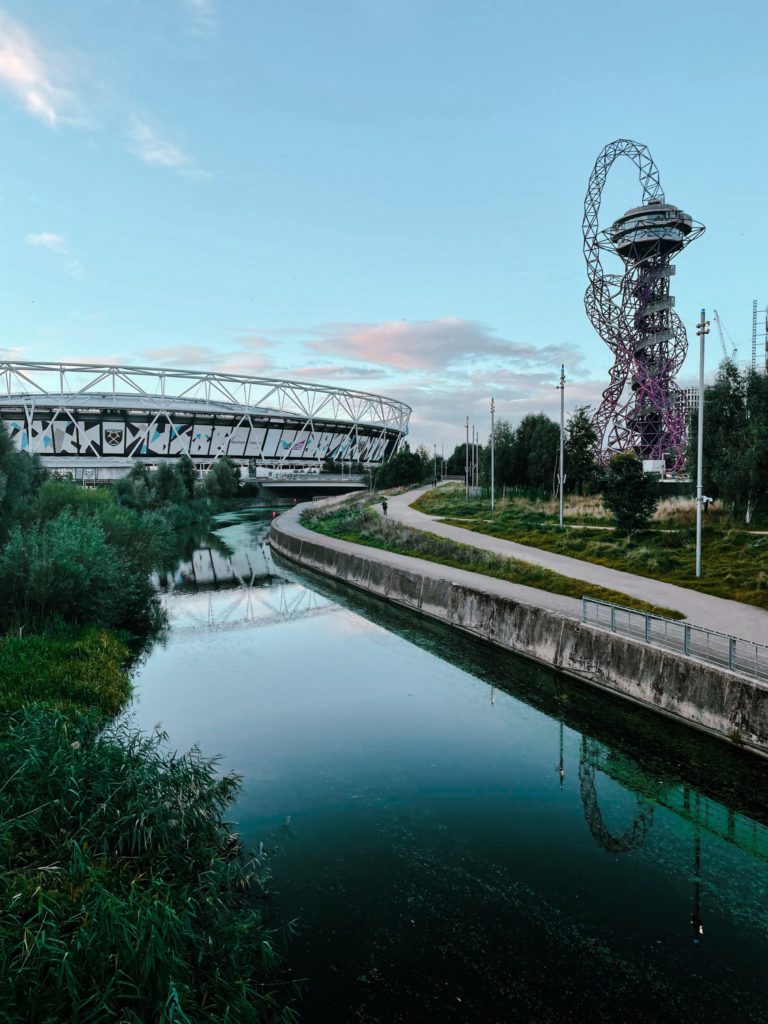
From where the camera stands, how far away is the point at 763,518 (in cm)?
2377

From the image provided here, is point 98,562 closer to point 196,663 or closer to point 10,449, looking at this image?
point 196,663

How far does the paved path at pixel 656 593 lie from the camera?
13.3 meters

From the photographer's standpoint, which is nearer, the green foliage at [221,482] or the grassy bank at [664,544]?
the grassy bank at [664,544]

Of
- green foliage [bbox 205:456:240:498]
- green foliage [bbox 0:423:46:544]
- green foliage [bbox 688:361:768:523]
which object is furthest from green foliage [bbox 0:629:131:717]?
green foliage [bbox 205:456:240:498]

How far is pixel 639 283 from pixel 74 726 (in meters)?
60.9

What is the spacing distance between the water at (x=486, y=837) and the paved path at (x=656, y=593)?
2.69 m

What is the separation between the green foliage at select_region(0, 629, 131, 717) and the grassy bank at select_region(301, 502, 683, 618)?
10.7 metres

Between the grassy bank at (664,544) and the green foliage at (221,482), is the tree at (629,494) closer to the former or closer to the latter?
the grassy bank at (664,544)

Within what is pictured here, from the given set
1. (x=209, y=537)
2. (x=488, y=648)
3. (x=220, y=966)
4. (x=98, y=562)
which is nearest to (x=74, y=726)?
(x=220, y=966)

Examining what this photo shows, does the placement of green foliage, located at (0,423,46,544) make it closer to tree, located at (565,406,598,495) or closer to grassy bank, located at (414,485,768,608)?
grassy bank, located at (414,485,768,608)

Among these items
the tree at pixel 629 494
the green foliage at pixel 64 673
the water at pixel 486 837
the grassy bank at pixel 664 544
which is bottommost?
the water at pixel 486 837

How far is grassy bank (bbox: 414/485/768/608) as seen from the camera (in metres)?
16.9

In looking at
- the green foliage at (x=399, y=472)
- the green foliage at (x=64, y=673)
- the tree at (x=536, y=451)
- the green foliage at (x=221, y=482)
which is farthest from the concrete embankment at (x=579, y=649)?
the green foliage at (x=399, y=472)

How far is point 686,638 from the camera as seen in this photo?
11.3 meters
